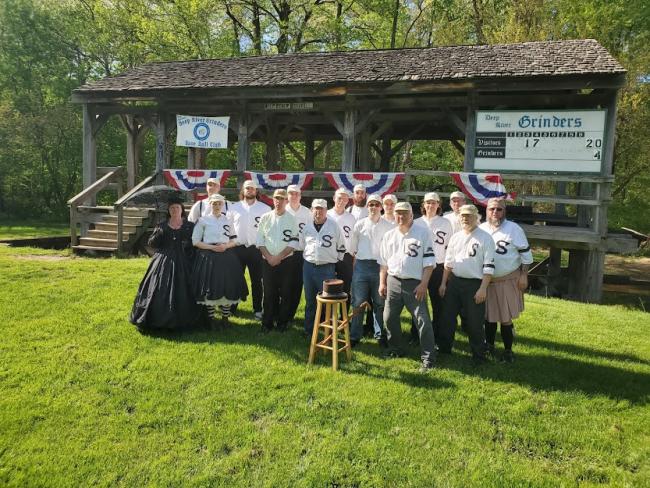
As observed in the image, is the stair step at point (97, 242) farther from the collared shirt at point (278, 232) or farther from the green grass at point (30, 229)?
the collared shirt at point (278, 232)

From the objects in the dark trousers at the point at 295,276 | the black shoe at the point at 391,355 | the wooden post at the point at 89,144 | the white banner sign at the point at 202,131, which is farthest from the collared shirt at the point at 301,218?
the wooden post at the point at 89,144

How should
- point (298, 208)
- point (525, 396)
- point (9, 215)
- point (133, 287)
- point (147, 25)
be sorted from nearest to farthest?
point (525, 396), point (298, 208), point (133, 287), point (147, 25), point (9, 215)

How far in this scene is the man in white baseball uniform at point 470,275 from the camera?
189 inches

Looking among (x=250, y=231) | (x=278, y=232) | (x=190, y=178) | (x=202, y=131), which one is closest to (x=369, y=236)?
(x=278, y=232)

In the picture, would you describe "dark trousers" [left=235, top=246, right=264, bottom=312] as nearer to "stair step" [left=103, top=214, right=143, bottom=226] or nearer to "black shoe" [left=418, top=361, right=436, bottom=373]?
"black shoe" [left=418, top=361, right=436, bottom=373]

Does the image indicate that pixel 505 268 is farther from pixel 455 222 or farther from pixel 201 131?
pixel 201 131

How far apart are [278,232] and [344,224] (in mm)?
801

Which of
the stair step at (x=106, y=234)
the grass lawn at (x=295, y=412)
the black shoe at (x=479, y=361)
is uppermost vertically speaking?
the stair step at (x=106, y=234)

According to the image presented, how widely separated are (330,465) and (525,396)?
2094 mm

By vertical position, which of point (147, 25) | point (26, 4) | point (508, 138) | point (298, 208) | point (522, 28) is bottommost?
point (298, 208)

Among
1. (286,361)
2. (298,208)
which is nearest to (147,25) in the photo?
(298,208)

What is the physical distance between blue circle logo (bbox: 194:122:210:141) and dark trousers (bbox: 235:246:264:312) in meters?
6.76

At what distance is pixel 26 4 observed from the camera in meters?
27.5

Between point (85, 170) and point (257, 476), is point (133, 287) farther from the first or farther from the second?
point (85, 170)
